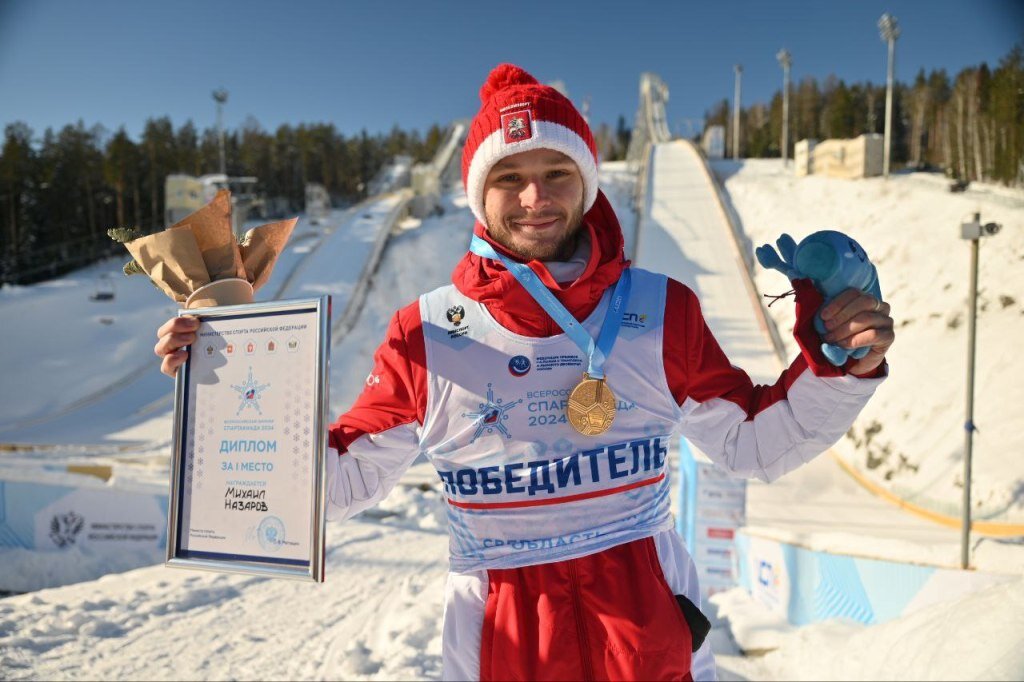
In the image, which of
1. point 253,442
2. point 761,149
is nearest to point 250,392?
point 253,442

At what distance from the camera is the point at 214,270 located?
59.4 inches

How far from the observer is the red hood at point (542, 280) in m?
1.49

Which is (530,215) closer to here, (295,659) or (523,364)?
(523,364)

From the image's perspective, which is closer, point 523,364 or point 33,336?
point 523,364

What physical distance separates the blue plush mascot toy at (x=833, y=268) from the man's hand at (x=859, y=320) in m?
0.02

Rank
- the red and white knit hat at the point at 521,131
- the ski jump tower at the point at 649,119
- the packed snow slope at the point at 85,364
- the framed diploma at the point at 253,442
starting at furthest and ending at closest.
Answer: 1. the ski jump tower at the point at 649,119
2. the packed snow slope at the point at 85,364
3. the red and white knit hat at the point at 521,131
4. the framed diploma at the point at 253,442

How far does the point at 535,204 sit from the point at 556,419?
0.54 metres

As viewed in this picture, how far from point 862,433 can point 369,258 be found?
63.9 ft

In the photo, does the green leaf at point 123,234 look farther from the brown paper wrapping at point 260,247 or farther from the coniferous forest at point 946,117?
the coniferous forest at point 946,117

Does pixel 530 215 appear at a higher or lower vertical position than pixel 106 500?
higher

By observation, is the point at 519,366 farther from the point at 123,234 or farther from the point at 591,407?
the point at 123,234

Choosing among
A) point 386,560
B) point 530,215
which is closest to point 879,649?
point 530,215

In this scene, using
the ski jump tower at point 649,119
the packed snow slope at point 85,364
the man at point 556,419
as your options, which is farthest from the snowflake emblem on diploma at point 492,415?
the ski jump tower at point 649,119

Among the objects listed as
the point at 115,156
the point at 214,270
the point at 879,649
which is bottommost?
the point at 879,649
